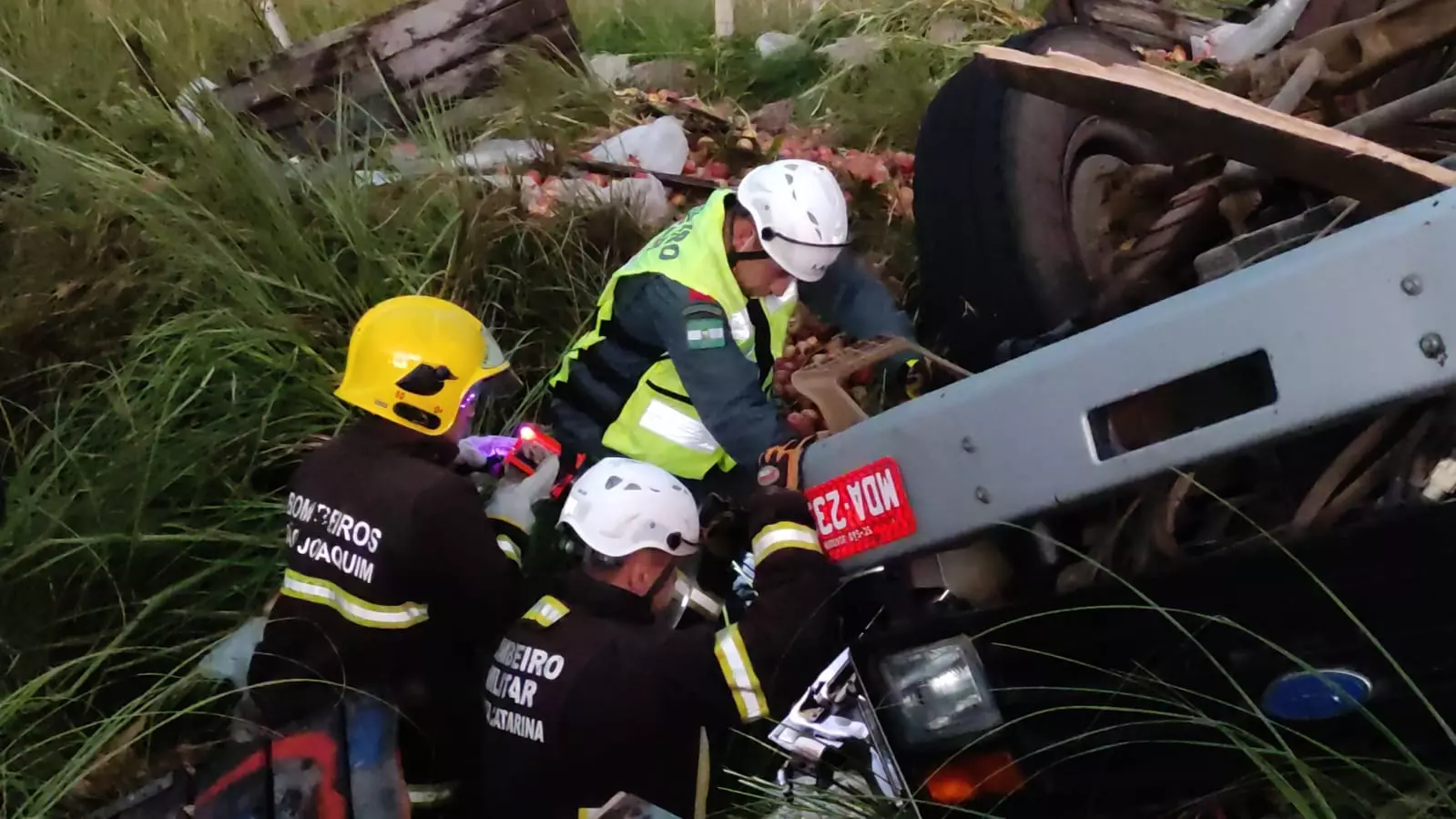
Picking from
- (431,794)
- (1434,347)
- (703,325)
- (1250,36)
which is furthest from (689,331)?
(1250,36)

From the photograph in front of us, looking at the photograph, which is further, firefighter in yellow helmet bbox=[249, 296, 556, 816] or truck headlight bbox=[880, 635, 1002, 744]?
firefighter in yellow helmet bbox=[249, 296, 556, 816]

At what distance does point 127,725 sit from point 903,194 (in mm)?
2961

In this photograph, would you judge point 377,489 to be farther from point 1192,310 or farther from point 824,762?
point 1192,310

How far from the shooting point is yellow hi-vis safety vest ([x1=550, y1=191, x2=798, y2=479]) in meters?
2.69

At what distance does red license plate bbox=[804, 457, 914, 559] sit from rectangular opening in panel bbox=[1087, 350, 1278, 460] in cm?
33

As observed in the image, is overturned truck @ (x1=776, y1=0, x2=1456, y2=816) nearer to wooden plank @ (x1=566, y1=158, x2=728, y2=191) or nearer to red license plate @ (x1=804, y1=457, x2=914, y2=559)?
red license plate @ (x1=804, y1=457, x2=914, y2=559)

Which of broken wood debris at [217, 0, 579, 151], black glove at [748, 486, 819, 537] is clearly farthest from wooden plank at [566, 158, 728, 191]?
black glove at [748, 486, 819, 537]

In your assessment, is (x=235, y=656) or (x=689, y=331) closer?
(x=235, y=656)

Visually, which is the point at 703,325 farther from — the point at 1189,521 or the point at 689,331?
the point at 1189,521

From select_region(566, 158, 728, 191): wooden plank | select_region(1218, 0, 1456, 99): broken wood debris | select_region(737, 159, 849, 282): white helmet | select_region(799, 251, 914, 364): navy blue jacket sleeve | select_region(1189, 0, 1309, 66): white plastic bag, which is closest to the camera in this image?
select_region(1218, 0, 1456, 99): broken wood debris

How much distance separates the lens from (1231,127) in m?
1.42

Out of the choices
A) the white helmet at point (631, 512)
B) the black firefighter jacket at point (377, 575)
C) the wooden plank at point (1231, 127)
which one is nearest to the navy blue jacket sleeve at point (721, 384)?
the white helmet at point (631, 512)

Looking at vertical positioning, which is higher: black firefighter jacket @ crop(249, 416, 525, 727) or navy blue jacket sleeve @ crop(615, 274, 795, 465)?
navy blue jacket sleeve @ crop(615, 274, 795, 465)

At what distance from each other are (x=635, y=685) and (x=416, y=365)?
2.93 ft
